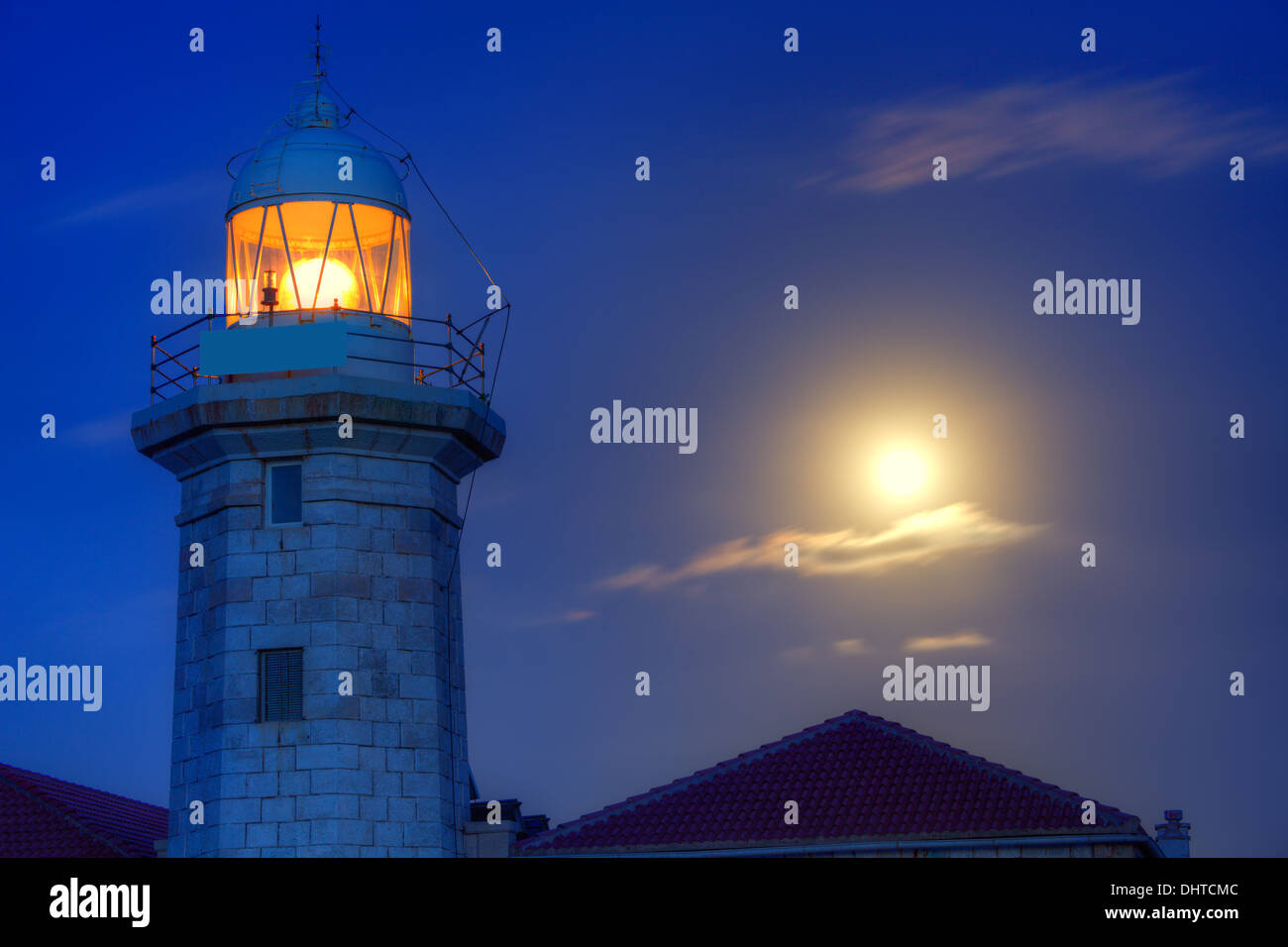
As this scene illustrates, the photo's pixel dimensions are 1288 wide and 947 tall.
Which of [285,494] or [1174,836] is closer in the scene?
[285,494]

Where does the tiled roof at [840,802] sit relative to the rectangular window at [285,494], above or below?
below

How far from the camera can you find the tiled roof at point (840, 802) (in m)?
30.8

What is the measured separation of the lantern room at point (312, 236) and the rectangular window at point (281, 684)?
4403mm

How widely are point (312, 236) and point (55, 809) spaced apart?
38.5 feet

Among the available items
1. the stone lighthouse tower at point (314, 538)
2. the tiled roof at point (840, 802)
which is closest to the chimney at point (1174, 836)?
the tiled roof at point (840, 802)

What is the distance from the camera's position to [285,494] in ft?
92.7

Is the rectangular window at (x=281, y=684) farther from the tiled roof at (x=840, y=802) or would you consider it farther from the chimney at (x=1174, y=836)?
the chimney at (x=1174, y=836)

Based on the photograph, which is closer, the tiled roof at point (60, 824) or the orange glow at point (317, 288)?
the orange glow at point (317, 288)

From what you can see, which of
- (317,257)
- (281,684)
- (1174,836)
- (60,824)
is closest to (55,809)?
(60,824)

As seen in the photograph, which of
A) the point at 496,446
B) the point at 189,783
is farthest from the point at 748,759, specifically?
the point at 189,783

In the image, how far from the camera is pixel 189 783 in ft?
91.9

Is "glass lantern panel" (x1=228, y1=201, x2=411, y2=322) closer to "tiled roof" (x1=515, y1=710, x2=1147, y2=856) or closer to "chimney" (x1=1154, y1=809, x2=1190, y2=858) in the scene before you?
"tiled roof" (x1=515, y1=710, x2=1147, y2=856)

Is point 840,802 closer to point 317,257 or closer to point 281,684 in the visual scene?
point 281,684
